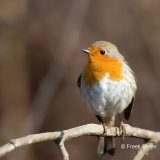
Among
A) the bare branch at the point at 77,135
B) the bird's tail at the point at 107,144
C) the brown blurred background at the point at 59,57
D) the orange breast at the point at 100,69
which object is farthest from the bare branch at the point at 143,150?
the brown blurred background at the point at 59,57

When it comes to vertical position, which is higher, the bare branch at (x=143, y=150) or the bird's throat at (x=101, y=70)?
the bird's throat at (x=101, y=70)

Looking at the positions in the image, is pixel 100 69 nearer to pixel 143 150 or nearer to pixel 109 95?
pixel 109 95

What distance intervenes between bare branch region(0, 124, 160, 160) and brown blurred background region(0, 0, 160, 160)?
3.21m

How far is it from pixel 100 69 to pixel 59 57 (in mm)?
3406

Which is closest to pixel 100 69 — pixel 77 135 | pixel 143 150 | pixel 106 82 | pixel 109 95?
pixel 106 82

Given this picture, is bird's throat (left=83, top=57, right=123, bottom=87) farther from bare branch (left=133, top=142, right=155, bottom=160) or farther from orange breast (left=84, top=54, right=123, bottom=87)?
bare branch (left=133, top=142, right=155, bottom=160)

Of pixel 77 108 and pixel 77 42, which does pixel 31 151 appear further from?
pixel 77 42

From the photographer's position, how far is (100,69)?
15.0 feet

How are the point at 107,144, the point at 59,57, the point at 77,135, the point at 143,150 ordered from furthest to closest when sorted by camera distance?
the point at 59,57 < the point at 107,144 < the point at 143,150 < the point at 77,135

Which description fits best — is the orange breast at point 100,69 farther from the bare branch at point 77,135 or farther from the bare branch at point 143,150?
the bare branch at point 143,150

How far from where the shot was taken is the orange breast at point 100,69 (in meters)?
4.54

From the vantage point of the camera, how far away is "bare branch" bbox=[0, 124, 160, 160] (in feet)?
9.49

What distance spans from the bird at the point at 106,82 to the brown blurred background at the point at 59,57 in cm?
284

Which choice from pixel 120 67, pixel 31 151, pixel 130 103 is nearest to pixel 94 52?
pixel 120 67
